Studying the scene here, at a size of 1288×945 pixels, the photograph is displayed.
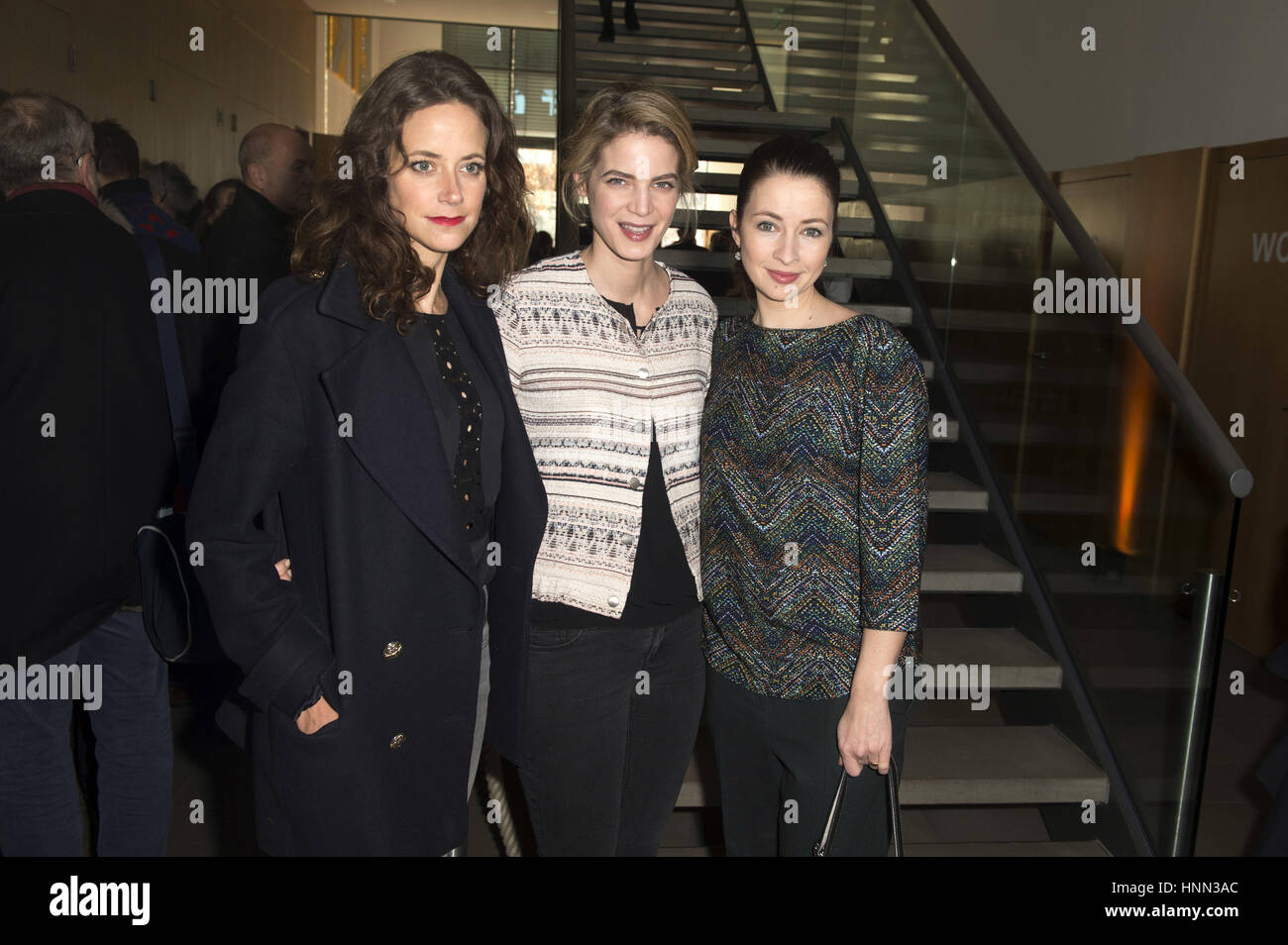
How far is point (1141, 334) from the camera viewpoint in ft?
9.53

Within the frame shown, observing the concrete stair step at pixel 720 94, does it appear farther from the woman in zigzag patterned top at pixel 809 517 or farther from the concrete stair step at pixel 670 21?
the woman in zigzag patterned top at pixel 809 517

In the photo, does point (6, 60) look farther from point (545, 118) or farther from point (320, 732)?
point (545, 118)

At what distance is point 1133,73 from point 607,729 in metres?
5.85

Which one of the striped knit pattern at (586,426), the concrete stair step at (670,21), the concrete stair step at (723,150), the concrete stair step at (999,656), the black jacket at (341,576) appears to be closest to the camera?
the black jacket at (341,576)

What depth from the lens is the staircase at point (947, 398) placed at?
125 inches

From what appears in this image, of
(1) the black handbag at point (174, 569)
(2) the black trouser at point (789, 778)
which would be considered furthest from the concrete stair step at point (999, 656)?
(1) the black handbag at point (174, 569)

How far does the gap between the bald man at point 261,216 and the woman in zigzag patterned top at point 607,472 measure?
2047mm

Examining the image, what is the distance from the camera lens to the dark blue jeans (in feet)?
6.86

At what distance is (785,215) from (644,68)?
5.32 m

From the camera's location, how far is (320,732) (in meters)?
1.52

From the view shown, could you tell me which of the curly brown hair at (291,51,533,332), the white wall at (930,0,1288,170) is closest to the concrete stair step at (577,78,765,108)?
the white wall at (930,0,1288,170)

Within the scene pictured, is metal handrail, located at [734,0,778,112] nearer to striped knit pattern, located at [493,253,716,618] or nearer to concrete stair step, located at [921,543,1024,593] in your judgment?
concrete stair step, located at [921,543,1024,593]

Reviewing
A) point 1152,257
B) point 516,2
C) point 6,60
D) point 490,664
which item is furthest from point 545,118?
point 490,664

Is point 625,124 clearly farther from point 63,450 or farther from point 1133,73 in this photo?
point 1133,73
